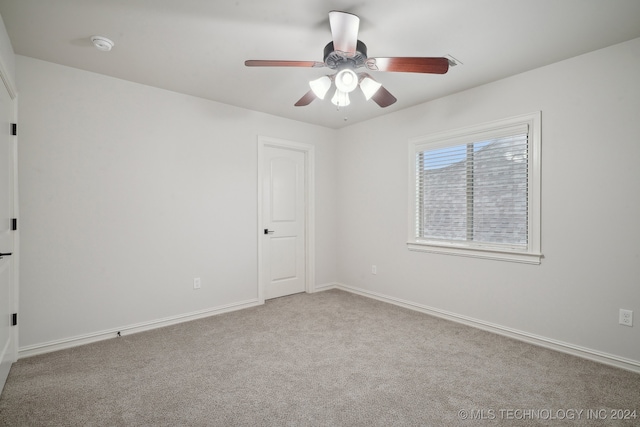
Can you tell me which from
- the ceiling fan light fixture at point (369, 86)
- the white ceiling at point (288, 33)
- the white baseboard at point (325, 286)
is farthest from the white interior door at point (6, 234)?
the white baseboard at point (325, 286)

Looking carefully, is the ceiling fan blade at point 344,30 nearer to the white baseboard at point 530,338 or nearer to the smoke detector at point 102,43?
the smoke detector at point 102,43

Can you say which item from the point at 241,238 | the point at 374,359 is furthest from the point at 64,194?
the point at 374,359

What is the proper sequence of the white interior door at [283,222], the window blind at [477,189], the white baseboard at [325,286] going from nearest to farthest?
the window blind at [477,189] < the white interior door at [283,222] < the white baseboard at [325,286]

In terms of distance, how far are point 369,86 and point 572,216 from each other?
2.03m

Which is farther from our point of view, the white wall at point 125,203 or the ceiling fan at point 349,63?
the white wall at point 125,203

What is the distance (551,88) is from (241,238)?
3502mm

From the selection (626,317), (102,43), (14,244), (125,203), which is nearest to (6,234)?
(14,244)

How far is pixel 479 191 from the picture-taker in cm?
331

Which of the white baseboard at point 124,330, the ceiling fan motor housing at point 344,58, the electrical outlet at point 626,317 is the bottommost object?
the white baseboard at point 124,330

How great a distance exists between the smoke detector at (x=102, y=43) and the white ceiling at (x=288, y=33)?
0.04m

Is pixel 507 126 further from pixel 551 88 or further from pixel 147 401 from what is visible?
pixel 147 401

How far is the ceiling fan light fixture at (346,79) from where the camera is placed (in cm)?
219

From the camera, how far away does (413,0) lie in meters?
1.94

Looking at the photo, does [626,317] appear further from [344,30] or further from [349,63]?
[344,30]
